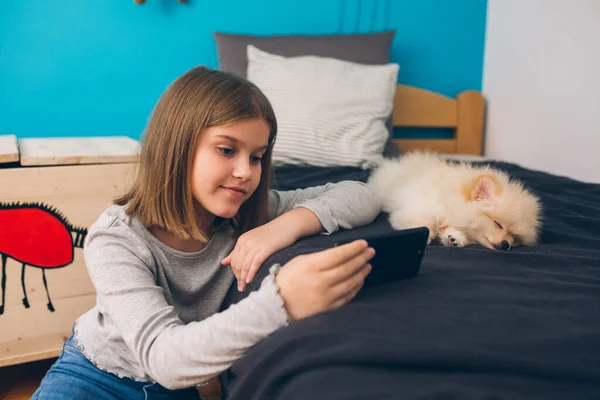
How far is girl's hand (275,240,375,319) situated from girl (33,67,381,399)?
0.59 ft

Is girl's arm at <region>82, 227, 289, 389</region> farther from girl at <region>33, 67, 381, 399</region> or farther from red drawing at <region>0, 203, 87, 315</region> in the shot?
red drawing at <region>0, 203, 87, 315</region>

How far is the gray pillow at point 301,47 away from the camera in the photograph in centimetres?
195

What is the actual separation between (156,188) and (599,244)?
874 mm

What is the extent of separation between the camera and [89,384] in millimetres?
921

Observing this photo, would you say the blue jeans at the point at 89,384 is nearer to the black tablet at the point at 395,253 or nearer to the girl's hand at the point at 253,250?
the girl's hand at the point at 253,250

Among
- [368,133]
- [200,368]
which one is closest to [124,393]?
[200,368]

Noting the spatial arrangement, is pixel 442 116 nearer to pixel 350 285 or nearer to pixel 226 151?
pixel 226 151

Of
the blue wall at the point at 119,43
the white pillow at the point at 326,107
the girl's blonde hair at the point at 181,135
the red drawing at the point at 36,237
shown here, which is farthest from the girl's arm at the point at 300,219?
the blue wall at the point at 119,43

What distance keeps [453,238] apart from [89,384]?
768 millimetres

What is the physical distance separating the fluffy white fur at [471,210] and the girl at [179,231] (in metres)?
0.18

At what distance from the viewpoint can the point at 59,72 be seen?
186cm

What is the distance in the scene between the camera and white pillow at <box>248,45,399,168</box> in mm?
1648

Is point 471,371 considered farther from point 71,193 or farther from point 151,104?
point 151,104

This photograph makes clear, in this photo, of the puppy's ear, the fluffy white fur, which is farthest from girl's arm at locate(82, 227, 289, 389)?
the puppy's ear
